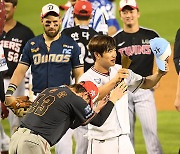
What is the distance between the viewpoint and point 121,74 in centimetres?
750

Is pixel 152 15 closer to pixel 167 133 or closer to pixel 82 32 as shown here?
pixel 167 133

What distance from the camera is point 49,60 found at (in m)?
9.06

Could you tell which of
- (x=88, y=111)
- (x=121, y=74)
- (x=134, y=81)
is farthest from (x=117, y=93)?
(x=134, y=81)

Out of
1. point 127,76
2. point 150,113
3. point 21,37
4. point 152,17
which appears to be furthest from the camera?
point 152,17

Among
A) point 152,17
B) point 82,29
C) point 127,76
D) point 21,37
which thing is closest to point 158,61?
point 127,76

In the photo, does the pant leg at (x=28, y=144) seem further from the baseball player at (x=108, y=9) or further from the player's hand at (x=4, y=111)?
the baseball player at (x=108, y=9)

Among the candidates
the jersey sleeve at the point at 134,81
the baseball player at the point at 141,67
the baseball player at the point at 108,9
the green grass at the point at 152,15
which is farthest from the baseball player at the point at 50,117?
the green grass at the point at 152,15

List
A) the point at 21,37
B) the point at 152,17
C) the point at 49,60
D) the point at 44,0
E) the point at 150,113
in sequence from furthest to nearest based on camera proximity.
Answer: the point at 44,0, the point at 152,17, the point at 21,37, the point at 150,113, the point at 49,60

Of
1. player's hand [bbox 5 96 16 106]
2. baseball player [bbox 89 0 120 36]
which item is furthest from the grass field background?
player's hand [bbox 5 96 16 106]

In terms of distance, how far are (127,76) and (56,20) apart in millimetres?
1978

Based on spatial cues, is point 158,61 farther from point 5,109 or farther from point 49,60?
point 5,109

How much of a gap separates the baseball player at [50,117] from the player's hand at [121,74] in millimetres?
455

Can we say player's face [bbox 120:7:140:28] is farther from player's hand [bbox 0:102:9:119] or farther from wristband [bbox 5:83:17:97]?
player's hand [bbox 0:102:9:119]

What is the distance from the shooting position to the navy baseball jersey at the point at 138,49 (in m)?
9.72
